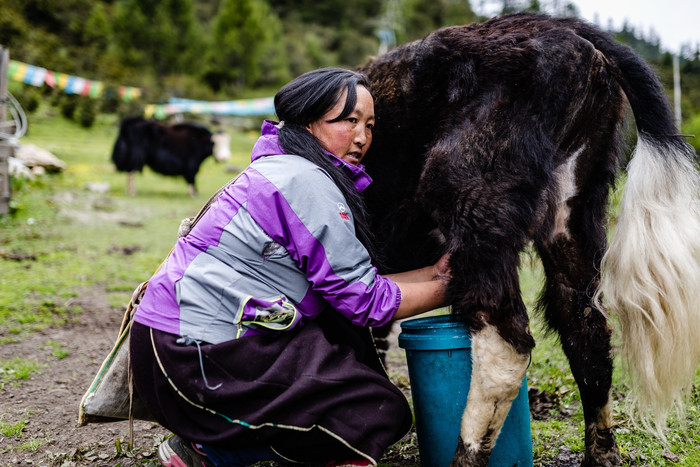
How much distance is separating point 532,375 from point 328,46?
48227mm

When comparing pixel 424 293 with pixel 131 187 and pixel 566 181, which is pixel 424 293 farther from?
pixel 131 187

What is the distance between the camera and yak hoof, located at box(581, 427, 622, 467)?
220cm

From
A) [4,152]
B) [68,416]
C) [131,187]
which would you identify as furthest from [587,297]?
[131,187]

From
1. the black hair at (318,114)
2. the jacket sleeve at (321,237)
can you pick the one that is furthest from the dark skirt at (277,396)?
the black hair at (318,114)

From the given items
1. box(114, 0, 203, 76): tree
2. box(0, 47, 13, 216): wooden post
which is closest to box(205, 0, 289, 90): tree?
box(114, 0, 203, 76): tree

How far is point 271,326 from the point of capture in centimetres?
176

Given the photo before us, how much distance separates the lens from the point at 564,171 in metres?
2.12

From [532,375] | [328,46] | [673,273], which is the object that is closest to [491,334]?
[673,273]

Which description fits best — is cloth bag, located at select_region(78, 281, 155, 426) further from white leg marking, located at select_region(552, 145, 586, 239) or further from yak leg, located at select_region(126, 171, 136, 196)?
yak leg, located at select_region(126, 171, 136, 196)

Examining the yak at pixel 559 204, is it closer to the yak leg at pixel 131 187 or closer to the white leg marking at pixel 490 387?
the white leg marking at pixel 490 387

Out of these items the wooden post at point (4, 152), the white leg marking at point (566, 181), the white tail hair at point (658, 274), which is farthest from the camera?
the wooden post at point (4, 152)

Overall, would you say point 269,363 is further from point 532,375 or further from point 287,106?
point 532,375

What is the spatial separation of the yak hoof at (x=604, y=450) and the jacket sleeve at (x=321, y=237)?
105cm

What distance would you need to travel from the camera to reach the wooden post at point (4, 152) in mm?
6324
